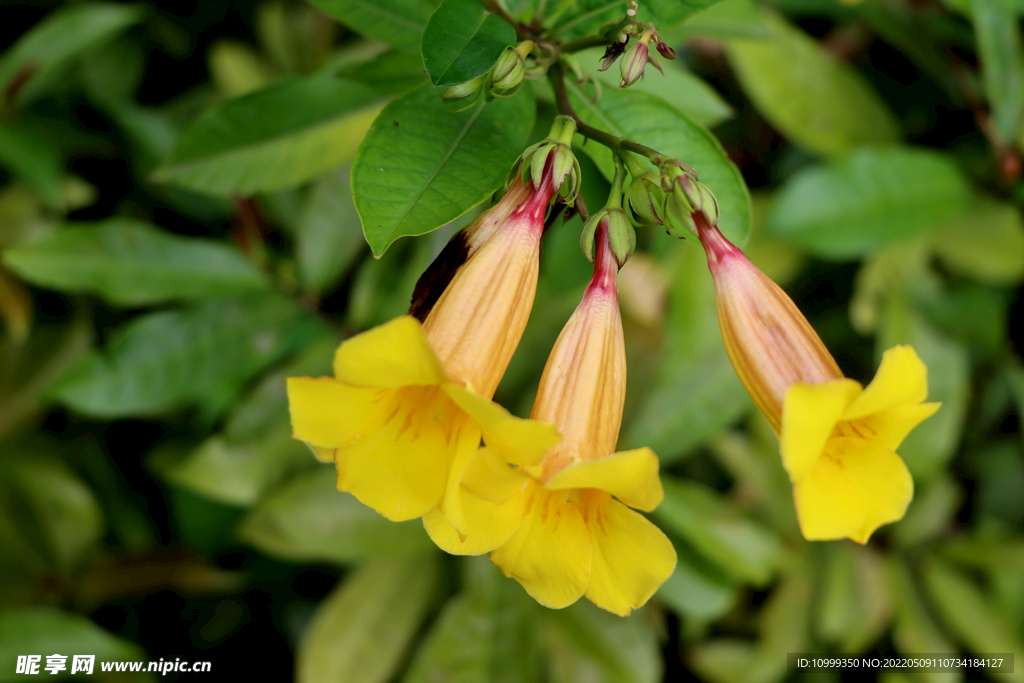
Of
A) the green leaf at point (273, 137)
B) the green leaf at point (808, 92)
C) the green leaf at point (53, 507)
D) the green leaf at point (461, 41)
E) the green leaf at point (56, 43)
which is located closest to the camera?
the green leaf at point (461, 41)

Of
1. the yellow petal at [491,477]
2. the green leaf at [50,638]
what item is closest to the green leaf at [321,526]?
the green leaf at [50,638]

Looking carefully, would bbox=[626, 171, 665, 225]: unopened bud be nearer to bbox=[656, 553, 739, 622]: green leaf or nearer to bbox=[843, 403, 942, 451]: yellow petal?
bbox=[843, 403, 942, 451]: yellow petal

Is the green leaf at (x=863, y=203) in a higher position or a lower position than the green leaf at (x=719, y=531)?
higher

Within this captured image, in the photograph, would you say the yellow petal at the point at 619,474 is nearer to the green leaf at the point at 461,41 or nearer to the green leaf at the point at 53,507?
the green leaf at the point at 461,41

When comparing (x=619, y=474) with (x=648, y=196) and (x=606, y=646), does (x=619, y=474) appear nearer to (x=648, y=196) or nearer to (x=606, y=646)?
(x=648, y=196)

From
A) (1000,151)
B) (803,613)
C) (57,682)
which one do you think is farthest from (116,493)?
(1000,151)

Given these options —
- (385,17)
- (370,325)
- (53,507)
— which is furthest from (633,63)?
(53,507)

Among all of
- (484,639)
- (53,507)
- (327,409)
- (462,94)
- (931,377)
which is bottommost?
(484,639)

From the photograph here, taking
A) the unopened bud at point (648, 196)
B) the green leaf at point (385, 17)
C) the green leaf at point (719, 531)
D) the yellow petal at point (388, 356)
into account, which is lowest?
the green leaf at point (719, 531)
